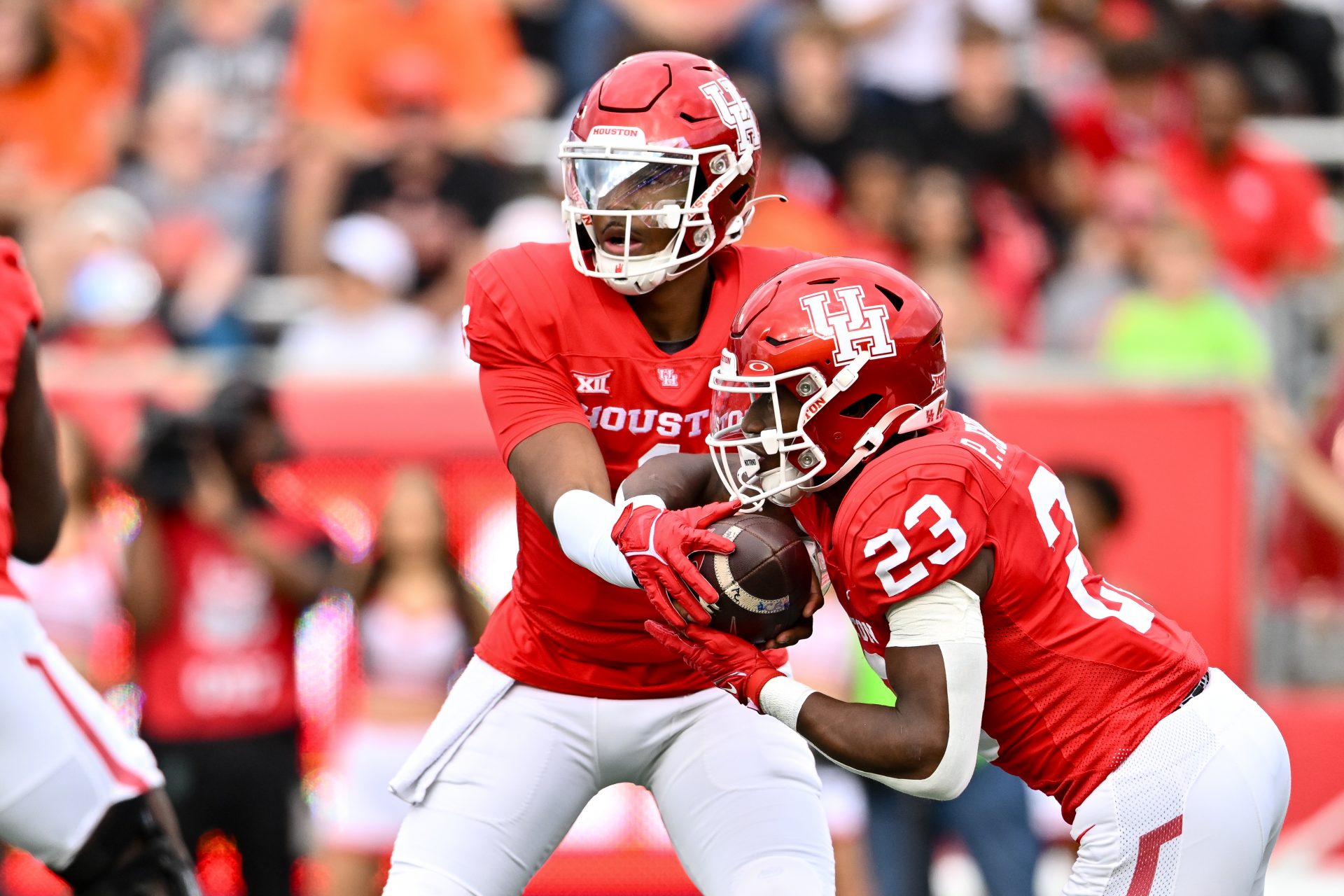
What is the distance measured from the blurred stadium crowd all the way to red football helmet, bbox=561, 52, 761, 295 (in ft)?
8.02

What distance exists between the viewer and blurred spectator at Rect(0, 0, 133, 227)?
808 centimetres

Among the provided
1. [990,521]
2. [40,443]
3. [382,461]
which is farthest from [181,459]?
[990,521]

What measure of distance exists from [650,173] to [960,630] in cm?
110

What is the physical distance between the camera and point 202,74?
8.14m

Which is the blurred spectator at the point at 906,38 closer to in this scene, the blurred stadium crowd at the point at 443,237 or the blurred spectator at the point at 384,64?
the blurred stadium crowd at the point at 443,237

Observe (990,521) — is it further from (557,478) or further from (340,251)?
(340,251)

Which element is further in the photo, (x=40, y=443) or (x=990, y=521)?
(x=40, y=443)

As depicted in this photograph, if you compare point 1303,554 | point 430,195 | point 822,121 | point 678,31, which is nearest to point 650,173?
point 1303,554

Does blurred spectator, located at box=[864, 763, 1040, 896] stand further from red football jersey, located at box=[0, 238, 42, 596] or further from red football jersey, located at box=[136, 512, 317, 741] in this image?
red football jersey, located at box=[0, 238, 42, 596]

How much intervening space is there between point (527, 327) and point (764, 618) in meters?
0.78

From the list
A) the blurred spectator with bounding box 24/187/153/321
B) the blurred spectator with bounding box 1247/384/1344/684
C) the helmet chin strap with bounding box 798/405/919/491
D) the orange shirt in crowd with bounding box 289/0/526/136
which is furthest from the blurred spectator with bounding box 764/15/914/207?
the helmet chin strap with bounding box 798/405/919/491

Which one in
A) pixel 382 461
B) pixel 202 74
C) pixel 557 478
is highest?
pixel 557 478

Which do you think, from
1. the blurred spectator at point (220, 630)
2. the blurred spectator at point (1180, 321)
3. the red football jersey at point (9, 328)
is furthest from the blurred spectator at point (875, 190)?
the red football jersey at point (9, 328)

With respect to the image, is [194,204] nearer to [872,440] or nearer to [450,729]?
[450,729]
